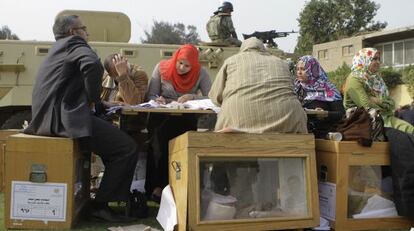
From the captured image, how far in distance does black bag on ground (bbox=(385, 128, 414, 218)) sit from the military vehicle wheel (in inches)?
225

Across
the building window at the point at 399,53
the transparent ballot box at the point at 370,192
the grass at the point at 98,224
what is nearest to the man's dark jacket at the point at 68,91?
the grass at the point at 98,224

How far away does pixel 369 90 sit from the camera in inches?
195

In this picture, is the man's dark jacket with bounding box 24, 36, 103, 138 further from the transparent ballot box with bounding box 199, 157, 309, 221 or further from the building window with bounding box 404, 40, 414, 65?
the building window with bounding box 404, 40, 414, 65

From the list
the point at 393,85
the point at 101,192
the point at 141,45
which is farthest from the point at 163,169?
the point at 393,85

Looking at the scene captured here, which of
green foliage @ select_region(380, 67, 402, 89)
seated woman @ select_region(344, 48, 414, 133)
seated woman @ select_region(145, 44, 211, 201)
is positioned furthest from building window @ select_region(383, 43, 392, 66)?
seated woman @ select_region(145, 44, 211, 201)

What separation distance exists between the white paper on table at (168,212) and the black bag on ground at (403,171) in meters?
1.54

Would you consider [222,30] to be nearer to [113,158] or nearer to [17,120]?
[17,120]

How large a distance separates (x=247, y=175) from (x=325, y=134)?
1.03 meters

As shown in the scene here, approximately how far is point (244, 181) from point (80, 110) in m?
1.20

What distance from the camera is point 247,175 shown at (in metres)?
3.61

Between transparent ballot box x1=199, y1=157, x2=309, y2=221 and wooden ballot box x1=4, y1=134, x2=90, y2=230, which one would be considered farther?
wooden ballot box x1=4, y1=134, x2=90, y2=230

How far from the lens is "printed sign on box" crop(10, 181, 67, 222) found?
3.69 meters

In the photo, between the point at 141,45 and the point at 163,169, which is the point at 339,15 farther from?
the point at 163,169

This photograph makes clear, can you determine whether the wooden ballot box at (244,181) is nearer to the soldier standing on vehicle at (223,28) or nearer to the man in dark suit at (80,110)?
the man in dark suit at (80,110)
